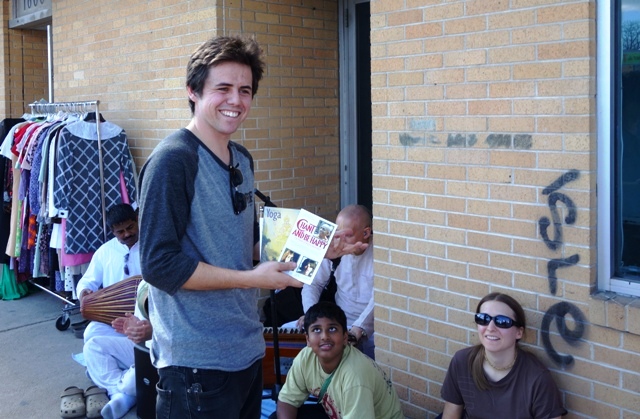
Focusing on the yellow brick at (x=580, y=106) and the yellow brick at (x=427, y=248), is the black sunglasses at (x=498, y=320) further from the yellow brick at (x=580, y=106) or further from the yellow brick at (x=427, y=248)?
the yellow brick at (x=580, y=106)

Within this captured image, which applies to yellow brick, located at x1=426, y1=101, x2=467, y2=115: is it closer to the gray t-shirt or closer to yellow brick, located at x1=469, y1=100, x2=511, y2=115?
yellow brick, located at x1=469, y1=100, x2=511, y2=115

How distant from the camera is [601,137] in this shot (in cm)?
330

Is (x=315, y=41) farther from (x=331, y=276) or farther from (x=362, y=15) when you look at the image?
(x=331, y=276)

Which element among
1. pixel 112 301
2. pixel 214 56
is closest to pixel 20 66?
pixel 112 301

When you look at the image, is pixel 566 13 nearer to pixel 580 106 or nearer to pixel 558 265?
pixel 580 106

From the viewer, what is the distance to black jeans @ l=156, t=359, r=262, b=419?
7.95ft

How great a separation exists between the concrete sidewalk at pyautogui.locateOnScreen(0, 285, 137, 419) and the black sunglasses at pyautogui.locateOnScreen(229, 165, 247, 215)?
9.29ft

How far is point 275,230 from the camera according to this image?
2.64m

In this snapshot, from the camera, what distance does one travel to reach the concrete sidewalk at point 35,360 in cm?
512

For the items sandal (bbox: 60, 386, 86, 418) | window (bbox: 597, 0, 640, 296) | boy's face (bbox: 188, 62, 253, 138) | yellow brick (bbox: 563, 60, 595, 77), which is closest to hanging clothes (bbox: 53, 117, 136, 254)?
sandal (bbox: 60, 386, 86, 418)

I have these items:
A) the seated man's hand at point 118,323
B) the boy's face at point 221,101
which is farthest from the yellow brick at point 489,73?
the seated man's hand at point 118,323

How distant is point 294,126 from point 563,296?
3042 millimetres

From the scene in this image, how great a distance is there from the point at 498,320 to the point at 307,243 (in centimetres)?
125

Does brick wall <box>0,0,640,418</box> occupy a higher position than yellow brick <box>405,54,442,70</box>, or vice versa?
yellow brick <box>405,54,442,70</box>
